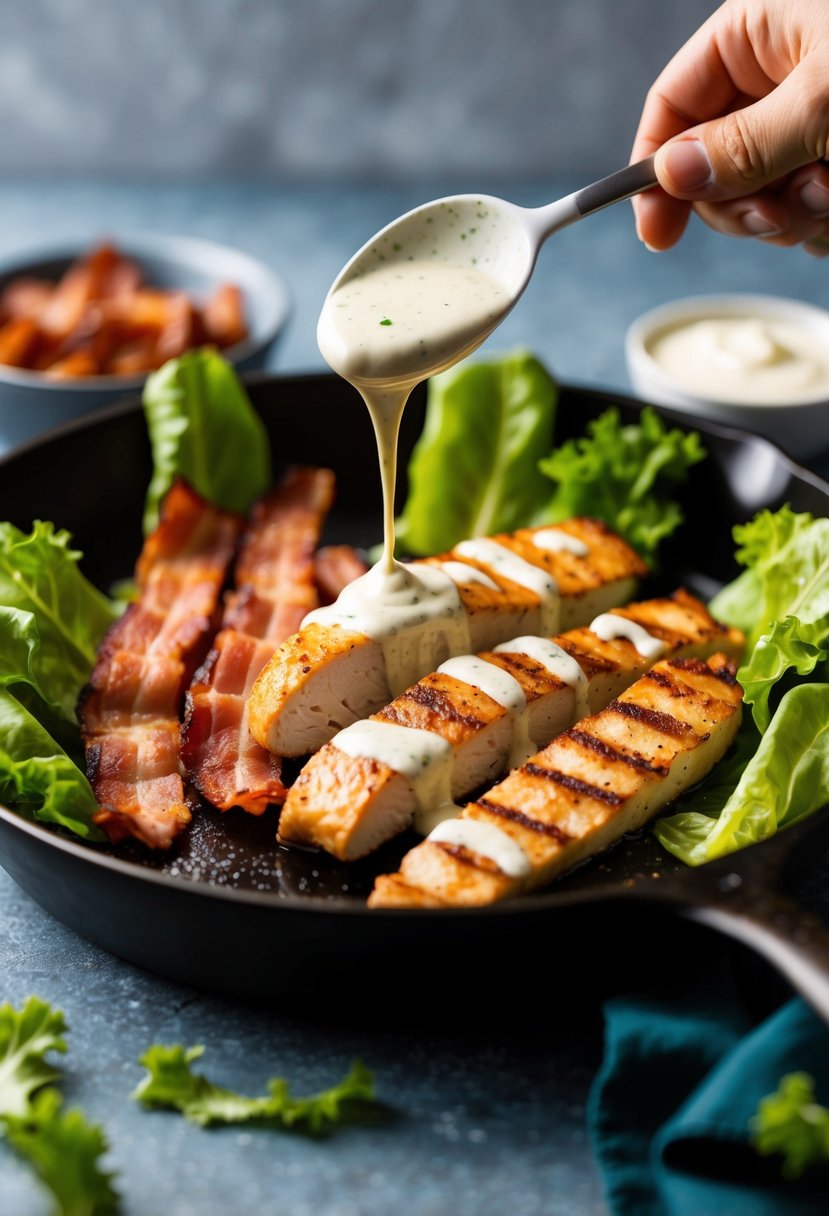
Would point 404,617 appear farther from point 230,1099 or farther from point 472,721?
point 230,1099

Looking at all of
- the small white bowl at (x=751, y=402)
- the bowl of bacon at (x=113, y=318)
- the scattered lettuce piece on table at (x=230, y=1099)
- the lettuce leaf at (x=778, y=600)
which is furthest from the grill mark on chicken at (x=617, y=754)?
the bowl of bacon at (x=113, y=318)

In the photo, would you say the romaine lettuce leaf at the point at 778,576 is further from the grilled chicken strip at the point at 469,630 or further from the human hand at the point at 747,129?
the human hand at the point at 747,129

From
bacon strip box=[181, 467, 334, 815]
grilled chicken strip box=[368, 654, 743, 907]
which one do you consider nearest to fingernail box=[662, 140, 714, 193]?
grilled chicken strip box=[368, 654, 743, 907]

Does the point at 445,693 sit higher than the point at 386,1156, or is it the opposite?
the point at 445,693

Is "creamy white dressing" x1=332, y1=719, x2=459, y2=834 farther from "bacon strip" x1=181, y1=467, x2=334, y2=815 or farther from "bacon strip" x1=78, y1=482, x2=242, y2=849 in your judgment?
"bacon strip" x1=78, y1=482, x2=242, y2=849

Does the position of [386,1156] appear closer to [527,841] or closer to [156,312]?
[527,841]

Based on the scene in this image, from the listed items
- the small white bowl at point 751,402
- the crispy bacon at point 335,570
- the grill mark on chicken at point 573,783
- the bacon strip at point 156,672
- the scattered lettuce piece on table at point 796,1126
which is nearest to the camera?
the scattered lettuce piece on table at point 796,1126

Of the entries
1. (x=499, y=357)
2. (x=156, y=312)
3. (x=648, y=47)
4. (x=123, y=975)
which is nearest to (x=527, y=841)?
(x=123, y=975)
